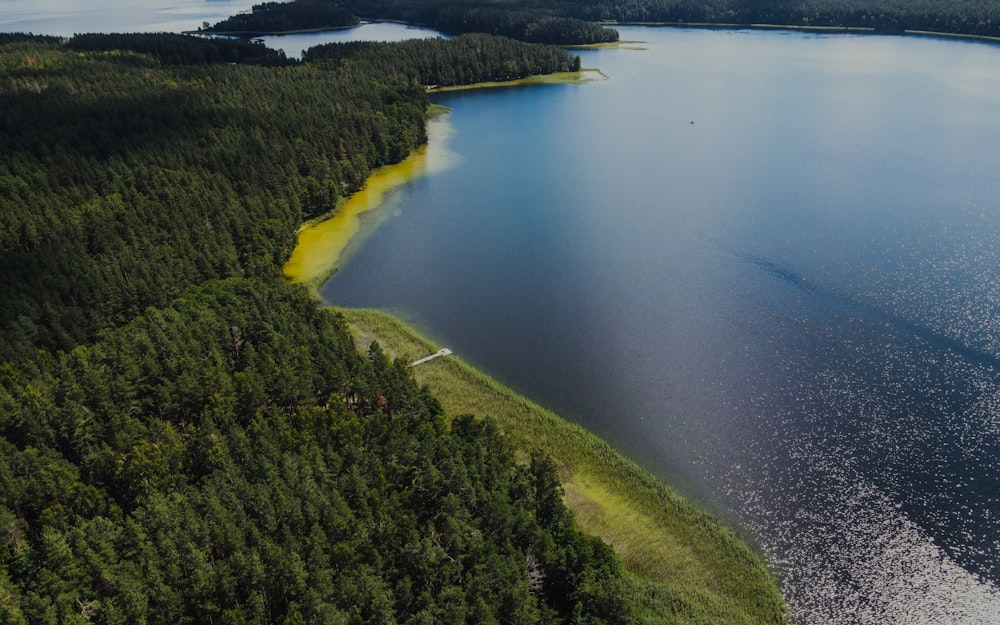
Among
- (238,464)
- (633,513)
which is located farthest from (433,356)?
(633,513)

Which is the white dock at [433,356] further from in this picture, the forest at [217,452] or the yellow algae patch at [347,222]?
the yellow algae patch at [347,222]

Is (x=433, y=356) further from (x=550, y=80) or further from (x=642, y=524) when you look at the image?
(x=550, y=80)

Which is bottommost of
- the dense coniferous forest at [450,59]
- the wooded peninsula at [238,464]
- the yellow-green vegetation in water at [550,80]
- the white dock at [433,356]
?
the white dock at [433,356]

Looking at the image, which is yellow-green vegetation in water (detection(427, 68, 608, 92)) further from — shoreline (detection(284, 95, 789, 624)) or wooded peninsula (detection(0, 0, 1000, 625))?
shoreline (detection(284, 95, 789, 624))

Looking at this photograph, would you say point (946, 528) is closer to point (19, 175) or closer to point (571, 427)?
point (571, 427)

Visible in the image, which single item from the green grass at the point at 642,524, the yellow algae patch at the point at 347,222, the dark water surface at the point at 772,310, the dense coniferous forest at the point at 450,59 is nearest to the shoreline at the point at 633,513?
the green grass at the point at 642,524

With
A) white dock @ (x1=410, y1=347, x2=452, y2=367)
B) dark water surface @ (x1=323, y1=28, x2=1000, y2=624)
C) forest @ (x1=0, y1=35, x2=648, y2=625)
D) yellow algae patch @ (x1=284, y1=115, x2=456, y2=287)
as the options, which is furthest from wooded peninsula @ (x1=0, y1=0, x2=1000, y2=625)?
dark water surface @ (x1=323, y1=28, x2=1000, y2=624)

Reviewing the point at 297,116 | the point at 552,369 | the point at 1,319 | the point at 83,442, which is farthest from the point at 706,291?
the point at 297,116
